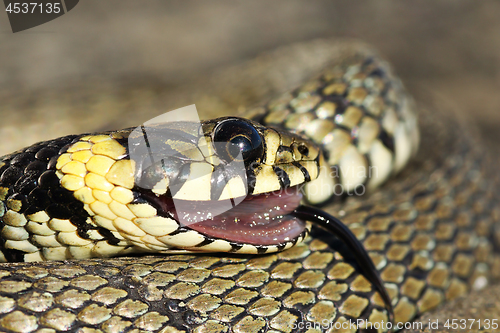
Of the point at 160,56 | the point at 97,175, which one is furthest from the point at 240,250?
the point at 160,56

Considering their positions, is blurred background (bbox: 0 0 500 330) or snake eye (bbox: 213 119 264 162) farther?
blurred background (bbox: 0 0 500 330)

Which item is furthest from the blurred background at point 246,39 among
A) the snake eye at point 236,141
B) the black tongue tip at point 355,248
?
the snake eye at point 236,141

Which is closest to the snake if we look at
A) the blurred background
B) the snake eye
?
the snake eye

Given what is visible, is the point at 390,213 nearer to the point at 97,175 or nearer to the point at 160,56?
the point at 97,175

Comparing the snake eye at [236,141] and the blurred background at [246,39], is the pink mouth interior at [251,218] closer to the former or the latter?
the snake eye at [236,141]

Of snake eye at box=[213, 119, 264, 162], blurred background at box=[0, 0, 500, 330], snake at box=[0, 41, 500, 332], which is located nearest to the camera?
snake at box=[0, 41, 500, 332]

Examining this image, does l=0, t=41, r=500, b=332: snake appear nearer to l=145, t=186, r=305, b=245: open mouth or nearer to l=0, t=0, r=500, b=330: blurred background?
l=145, t=186, r=305, b=245: open mouth

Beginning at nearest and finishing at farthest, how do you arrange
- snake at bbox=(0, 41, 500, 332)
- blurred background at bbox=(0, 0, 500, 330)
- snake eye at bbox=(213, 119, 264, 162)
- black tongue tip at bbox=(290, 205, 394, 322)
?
snake at bbox=(0, 41, 500, 332)
snake eye at bbox=(213, 119, 264, 162)
black tongue tip at bbox=(290, 205, 394, 322)
blurred background at bbox=(0, 0, 500, 330)
